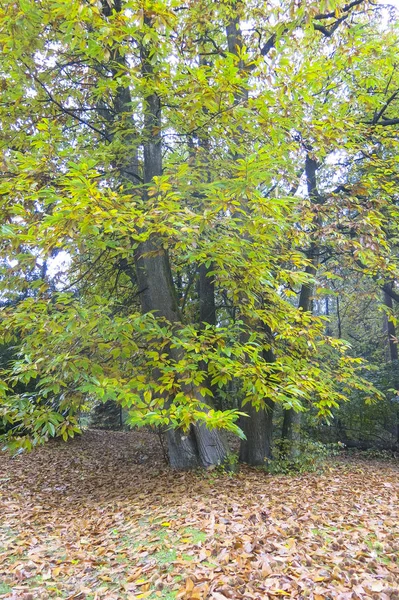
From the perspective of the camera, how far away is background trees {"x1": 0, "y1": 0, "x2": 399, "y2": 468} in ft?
12.4

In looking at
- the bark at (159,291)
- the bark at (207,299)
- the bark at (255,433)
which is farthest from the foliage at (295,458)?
the bark at (207,299)

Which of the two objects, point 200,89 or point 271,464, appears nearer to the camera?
point 200,89

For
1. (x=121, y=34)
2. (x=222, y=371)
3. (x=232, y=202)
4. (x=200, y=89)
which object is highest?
(x=121, y=34)

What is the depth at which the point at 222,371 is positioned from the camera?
439cm

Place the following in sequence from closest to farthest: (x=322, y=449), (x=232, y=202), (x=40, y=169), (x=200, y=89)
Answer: (x=232, y=202) → (x=40, y=169) → (x=200, y=89) → (x=322, y=449)

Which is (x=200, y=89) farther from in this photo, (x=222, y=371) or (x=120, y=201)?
(x=222, y=371)

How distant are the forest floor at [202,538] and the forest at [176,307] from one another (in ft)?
0.09

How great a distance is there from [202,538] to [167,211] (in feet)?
9.52

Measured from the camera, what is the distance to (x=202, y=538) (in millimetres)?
3381

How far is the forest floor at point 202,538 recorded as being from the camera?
2.72 m

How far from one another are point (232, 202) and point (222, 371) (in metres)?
1.83

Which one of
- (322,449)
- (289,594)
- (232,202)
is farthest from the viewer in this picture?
(322,449)

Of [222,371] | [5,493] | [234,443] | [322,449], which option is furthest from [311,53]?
[5,493]

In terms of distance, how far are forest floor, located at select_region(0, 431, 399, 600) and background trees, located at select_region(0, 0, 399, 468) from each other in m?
0.87
